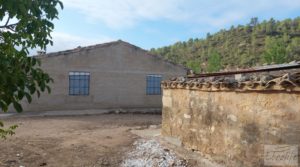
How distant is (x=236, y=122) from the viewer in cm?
602

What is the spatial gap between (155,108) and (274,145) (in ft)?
52.7

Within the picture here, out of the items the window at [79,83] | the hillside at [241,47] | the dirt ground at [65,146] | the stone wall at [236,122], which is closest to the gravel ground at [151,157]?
the dirt ground at [65,146]

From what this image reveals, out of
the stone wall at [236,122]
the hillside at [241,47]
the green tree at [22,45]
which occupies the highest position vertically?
the hillside at [241,47]

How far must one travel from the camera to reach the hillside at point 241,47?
1467 inches

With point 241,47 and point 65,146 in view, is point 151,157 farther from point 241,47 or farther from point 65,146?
point 241,47

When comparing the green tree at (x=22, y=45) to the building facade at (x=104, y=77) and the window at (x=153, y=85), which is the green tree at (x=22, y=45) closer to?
the building facade at (x=104, y=77)

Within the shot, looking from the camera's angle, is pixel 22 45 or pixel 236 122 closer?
pixel 22 45

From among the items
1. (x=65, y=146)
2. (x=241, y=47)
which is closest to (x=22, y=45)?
(x=65, y=146)

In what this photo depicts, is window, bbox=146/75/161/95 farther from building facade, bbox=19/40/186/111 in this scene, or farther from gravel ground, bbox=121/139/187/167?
gravel ground, bbox=121/139/187/167

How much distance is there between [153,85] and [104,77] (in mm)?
3491

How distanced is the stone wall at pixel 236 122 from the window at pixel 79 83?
11576 mm

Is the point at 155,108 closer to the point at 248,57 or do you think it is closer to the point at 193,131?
the point at 193,131

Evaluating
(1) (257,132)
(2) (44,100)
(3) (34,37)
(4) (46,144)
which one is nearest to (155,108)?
(2) (44,100)

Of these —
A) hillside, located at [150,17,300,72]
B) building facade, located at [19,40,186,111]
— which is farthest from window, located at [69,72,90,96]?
hillside, located at [150,17,300,72]
